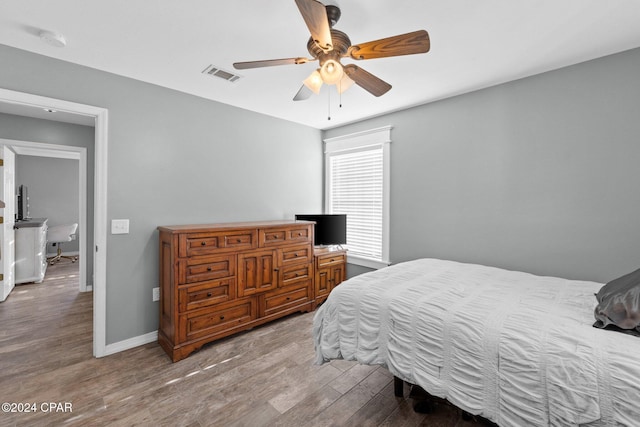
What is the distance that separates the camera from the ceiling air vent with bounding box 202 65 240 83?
2.45 m

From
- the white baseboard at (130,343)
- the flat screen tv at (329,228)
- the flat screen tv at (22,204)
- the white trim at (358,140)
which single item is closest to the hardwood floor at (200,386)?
the white baseboard at (130,343)

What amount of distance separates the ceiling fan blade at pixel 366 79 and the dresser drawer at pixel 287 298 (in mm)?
2343

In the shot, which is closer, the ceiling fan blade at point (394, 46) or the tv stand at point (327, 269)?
the ceiling fan blade at point (394, 46)

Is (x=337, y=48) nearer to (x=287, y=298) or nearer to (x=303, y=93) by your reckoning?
(x=303, y=93)

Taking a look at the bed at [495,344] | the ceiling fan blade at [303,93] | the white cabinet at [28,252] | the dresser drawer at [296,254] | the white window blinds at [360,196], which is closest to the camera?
the bed at [495,344]

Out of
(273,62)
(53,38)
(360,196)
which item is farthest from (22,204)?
(273,62)

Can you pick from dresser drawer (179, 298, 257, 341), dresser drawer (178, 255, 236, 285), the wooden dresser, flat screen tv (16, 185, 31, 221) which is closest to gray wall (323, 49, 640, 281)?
the wooden dresser

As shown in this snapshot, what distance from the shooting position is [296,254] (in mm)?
3342

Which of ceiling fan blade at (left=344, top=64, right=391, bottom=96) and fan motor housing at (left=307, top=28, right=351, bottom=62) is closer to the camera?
fan motor housing at (left=307, top=28, right=351, bottom=62)

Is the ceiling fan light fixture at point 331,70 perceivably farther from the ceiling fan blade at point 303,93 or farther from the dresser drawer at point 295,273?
the dresser drawer at point 295,273

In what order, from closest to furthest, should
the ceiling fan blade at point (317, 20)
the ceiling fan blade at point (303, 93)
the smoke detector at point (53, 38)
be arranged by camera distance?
the ceiling fan blade at point (317, 20), the smoke detector at point (53, 38), the ceiling fan blade at point (303, 93)

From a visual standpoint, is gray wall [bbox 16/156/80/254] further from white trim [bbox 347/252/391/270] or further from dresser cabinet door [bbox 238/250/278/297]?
white trim [bbox 347/252/391/270]

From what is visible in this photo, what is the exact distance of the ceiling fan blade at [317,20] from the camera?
1197 mm

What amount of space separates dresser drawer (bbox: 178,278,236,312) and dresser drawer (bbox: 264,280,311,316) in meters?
0.47
